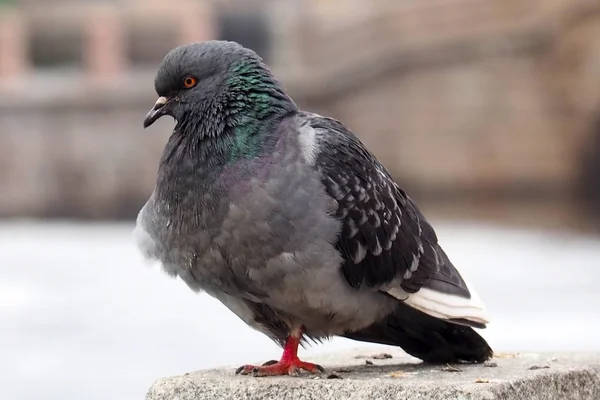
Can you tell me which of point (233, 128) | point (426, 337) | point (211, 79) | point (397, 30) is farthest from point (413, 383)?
point (397, 30)

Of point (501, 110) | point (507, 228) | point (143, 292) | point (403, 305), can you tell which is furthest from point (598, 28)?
point (403, 305)

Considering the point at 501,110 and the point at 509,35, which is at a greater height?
the point at 509,35

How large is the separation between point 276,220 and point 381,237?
1.66ft

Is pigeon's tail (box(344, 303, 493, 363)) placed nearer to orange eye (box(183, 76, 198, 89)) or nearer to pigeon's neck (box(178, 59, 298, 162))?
pigeon's neck (box(178, 59, 298, 162))

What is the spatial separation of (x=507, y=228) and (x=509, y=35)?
4.95 meters

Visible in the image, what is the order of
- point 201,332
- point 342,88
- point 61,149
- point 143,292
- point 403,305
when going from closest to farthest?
point 403,305, point 201,332, point 143,292, point 342,88, point 61,149

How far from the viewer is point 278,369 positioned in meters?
4.27

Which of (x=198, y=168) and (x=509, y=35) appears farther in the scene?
(x=509, y=35)

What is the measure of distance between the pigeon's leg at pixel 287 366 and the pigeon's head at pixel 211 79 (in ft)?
2.83

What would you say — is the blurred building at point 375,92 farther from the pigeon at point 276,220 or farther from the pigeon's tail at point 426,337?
the pigeon at point 276,220

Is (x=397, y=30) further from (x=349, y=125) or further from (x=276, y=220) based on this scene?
(x=276, y=220)

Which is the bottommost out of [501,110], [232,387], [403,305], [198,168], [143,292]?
[232,387]

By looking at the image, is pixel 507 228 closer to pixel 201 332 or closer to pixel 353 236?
pixel 201 332

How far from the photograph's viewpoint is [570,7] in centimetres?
2192
